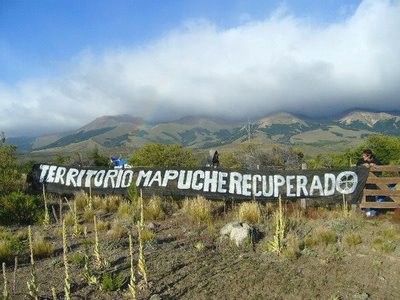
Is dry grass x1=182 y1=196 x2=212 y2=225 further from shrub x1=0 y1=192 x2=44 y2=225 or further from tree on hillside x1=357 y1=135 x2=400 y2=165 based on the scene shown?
tree on hillside x1=357 y1=135 x2=400 y2=165

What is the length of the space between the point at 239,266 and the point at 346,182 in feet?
23.3

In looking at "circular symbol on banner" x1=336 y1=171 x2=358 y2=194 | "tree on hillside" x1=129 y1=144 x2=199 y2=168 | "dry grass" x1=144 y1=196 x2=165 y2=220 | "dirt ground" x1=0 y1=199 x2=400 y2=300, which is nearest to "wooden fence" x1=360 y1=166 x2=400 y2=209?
"circular symbol on banner" x1=336 y1=171 x2=358 y2=194

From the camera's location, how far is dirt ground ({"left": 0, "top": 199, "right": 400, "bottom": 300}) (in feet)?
26.8

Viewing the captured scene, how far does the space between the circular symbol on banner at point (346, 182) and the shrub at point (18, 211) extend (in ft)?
32.3

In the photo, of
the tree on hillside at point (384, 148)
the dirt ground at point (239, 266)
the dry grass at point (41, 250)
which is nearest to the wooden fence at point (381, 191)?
the dirt ground at point (239, 266)

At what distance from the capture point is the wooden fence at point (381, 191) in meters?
14.5

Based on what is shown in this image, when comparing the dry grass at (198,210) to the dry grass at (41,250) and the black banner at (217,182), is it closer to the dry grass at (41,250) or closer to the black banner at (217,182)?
the black banner at (217,182)

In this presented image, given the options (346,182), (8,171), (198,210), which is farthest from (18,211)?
(346,182)

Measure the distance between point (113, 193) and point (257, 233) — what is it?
7.86m

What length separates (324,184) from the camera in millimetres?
15703

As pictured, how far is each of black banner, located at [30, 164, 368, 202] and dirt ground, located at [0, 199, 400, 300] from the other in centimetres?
244

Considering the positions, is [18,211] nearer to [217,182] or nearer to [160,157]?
[217,182]

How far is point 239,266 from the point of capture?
31.3ft

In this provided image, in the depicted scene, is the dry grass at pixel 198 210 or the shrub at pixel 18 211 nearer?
the dry grass at pixel 198 210
